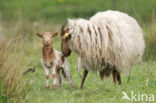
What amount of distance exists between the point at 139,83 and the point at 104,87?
3.60 ft

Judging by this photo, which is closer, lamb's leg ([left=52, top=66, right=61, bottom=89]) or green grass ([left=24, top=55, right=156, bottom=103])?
green grass ([left=24, top=55, right=156, bottom=103])

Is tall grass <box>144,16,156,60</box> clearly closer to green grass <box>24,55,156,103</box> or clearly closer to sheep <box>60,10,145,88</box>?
green grass <box>24,55,156,103</box>

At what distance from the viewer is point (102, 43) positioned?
743 centimetres

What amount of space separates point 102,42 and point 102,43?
0.07 feet

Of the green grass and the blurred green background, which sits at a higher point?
the blurred green background

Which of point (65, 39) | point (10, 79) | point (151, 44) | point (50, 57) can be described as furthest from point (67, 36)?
point (151, 44)

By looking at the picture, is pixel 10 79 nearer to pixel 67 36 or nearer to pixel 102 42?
pixel 67 36

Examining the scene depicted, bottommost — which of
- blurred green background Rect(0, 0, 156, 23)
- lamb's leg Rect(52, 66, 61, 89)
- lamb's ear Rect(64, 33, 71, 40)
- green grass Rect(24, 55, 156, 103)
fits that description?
green grass Rect(24, 55, 156, 103)

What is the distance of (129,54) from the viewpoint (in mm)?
7824

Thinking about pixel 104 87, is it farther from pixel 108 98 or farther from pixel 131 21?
pixel 131 21

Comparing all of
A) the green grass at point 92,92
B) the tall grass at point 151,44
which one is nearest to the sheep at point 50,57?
the green grass at point 92,92

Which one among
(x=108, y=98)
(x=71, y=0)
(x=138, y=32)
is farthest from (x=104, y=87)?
(x=71, y=0)

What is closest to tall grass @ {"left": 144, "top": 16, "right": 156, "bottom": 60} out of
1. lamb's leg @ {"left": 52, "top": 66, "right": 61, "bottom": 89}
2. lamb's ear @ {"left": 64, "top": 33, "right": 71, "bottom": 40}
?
lamb's leg @ {"left": 52, "top": 66, "right": 61, "bottom": 89}

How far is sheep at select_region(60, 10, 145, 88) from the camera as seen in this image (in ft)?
24.1
